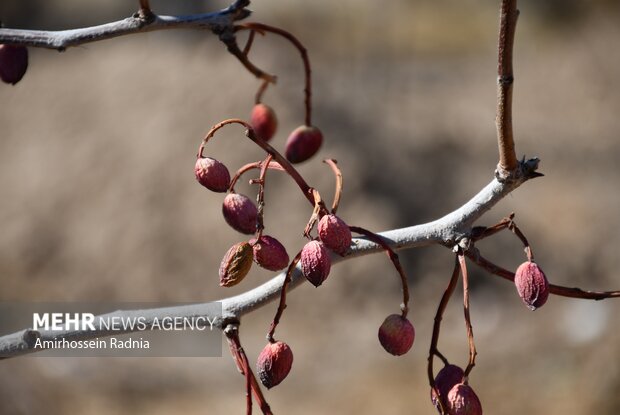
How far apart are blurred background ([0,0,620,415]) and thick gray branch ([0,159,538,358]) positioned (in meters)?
2.08

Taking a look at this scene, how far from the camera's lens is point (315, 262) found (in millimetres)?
711

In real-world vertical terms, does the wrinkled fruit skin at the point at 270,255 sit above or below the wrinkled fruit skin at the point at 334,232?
below

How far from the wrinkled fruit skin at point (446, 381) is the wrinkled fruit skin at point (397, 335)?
4cm

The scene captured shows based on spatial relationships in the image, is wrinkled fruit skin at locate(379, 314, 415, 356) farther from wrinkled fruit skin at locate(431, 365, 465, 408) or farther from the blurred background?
the blurred background

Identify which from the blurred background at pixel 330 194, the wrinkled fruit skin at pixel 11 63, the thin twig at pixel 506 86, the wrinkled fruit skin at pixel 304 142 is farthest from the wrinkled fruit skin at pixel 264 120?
the blurred background at pixel 330 194

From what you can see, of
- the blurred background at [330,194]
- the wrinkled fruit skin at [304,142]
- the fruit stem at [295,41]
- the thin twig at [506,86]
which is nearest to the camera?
the thin twig at [506,86]

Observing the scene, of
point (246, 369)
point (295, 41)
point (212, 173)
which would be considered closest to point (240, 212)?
point (212, 173)

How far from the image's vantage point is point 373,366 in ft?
9.93

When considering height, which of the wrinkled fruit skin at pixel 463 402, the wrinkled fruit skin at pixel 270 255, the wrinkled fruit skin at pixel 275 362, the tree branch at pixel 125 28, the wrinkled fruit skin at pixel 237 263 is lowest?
the wrinkled fruit skin at pixel 275 362

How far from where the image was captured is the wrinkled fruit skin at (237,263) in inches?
29.9

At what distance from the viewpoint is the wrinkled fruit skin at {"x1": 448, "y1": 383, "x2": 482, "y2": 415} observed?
729 millimetres

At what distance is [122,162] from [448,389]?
3251mm

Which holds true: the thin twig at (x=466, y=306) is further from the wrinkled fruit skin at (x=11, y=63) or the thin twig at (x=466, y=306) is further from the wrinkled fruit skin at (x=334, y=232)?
the wrinkled fruit skin at (x=11, y=63)

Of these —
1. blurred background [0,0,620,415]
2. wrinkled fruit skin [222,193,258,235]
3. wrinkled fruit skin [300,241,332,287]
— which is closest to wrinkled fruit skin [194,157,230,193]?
wrinkled fruit skin [222,193,258,235]
